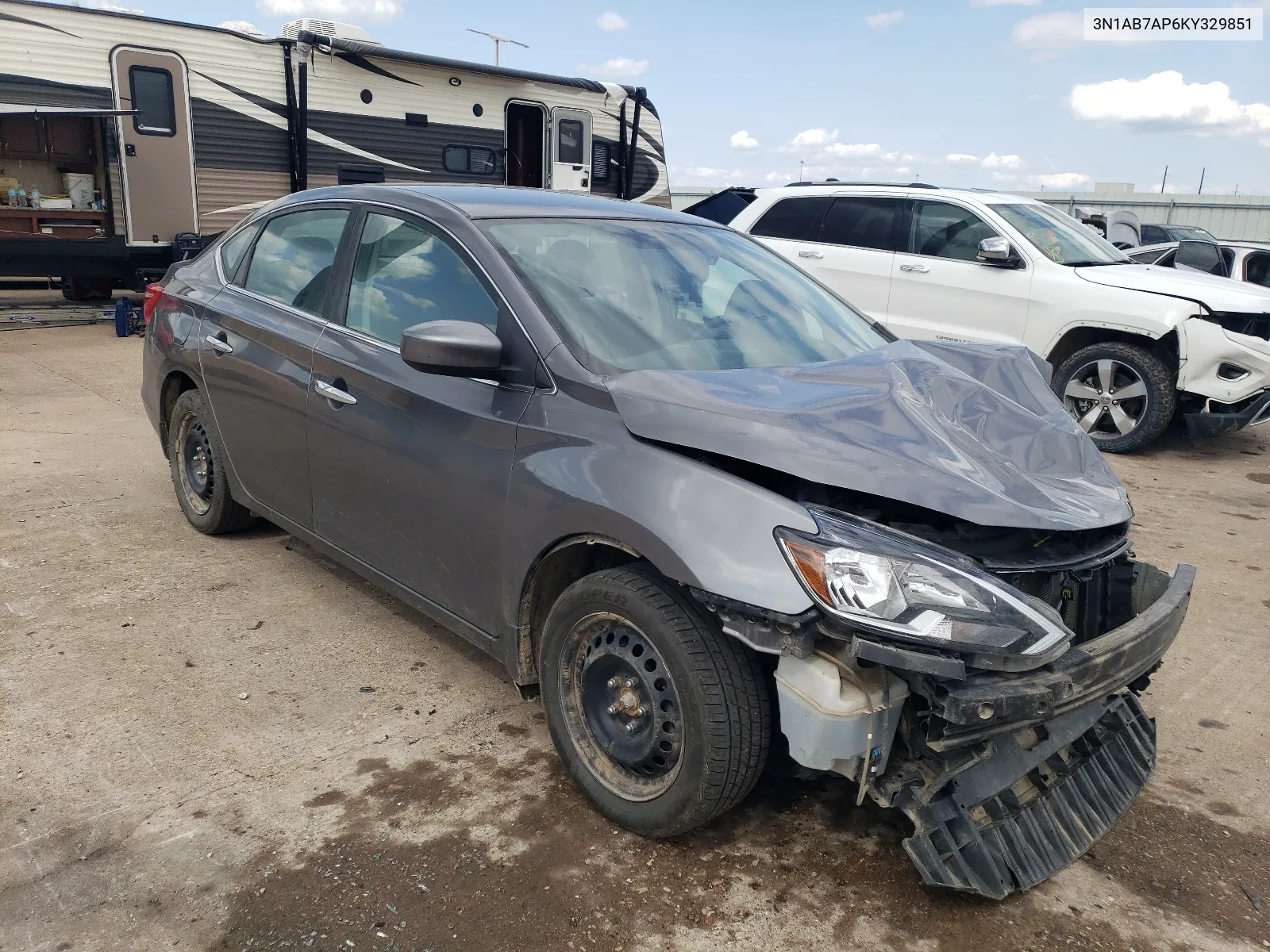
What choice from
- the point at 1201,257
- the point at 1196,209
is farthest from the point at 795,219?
the point at 1196,209

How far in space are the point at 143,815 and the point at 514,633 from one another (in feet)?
3.70

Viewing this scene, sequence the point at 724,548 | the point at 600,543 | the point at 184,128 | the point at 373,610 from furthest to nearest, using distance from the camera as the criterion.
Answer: the point at 184,128, the point at 373,610, the point at 600,543, the point at 724,548

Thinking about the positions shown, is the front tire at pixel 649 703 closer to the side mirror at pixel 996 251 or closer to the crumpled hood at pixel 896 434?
the crumpled hood at pixel 896 434

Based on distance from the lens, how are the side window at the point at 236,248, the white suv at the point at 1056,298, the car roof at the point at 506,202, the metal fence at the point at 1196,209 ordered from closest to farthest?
1. the car roof at the point at 506,202
2. the side window at the point at 236,248
3. the white suv at the point at 1056,298
4. the metal fence at the point at 1196,209

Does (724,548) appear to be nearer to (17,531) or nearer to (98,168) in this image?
(17,531)

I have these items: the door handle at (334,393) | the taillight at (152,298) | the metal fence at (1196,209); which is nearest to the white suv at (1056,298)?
the door handle at (334,393)

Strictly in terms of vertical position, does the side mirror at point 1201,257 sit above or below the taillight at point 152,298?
above

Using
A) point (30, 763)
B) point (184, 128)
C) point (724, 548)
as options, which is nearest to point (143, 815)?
point (30, 763)

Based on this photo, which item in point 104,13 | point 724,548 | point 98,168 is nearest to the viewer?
point 724,548

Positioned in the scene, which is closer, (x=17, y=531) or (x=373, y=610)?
(x=373, y=610)

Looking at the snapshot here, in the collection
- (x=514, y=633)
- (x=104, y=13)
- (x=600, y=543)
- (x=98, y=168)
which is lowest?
(x=514, y=633)

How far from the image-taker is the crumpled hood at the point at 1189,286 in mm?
7105

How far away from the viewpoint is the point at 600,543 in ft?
8.95

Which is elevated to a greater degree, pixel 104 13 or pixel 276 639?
pixel 104 13
